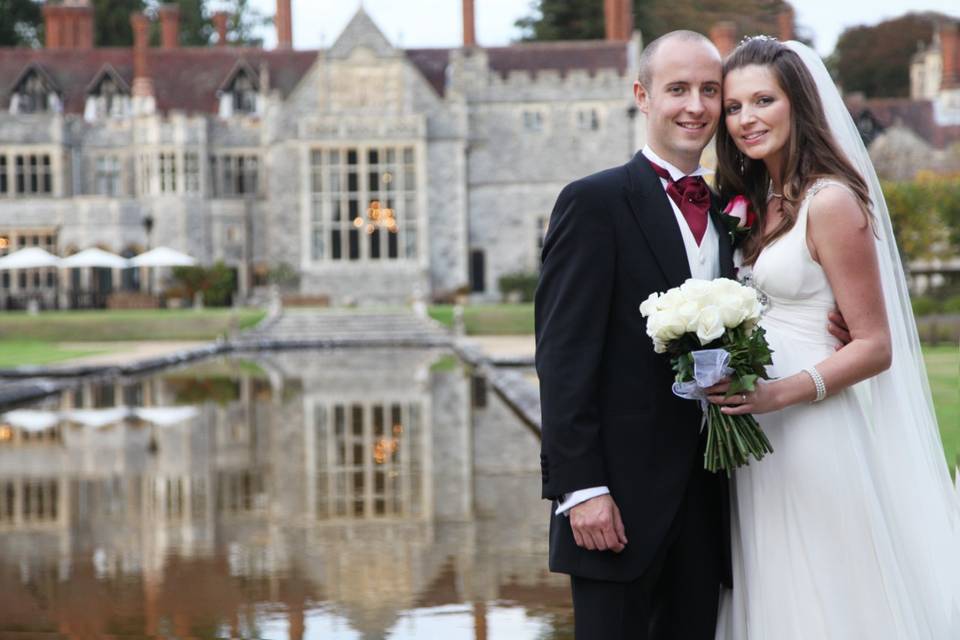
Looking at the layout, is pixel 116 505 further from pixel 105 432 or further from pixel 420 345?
pixel 420 345

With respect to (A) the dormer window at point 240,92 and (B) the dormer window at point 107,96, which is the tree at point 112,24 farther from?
(A) the dormer window at point 240,92

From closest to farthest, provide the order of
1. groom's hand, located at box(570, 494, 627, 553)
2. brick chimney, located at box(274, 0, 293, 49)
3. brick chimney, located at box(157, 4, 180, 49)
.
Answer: groom's hand, located at box(570, 494, 627, 553)
brick chimney, located at box(157, 4, 180, 49)
brick chimney, located at box(274, 0, 293, 49)

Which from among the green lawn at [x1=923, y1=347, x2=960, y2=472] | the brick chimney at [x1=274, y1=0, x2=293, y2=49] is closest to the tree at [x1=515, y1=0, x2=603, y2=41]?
the brick chimney at [x1=274, y1=0, x2=293, y2=49]

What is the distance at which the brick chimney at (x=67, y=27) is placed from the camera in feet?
147

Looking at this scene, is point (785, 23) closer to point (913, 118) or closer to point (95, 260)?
point (913, 118)

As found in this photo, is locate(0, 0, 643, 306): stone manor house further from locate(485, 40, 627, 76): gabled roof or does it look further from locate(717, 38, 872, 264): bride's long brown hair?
locate(717, 38, 872, 264): bride's long brown hair

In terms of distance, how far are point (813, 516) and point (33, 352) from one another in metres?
21.8

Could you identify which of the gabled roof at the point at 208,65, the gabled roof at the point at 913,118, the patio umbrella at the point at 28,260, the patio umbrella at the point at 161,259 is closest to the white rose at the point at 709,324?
the gabled roof at the point at 913,118

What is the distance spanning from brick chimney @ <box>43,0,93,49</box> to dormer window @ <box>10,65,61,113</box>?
3712 mm

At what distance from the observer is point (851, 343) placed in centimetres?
323

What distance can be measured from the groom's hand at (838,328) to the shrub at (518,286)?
35.1 m

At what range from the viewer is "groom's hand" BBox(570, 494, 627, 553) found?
3.09 meters

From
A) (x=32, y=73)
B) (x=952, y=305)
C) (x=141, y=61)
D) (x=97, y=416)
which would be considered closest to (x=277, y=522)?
(x=97, y=416)

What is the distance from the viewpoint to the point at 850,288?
10.6 feet
